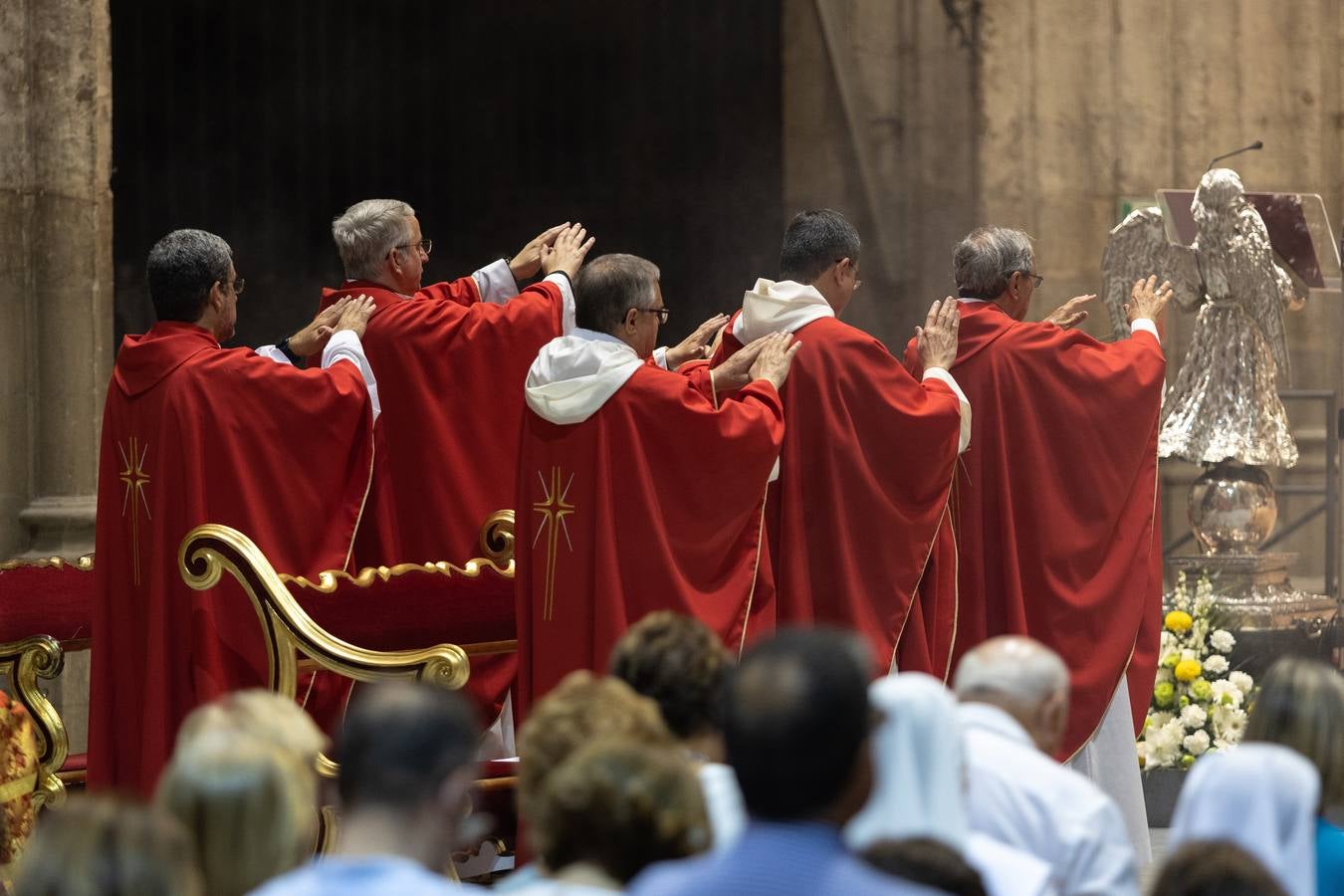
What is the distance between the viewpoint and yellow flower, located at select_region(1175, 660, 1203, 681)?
266 inches

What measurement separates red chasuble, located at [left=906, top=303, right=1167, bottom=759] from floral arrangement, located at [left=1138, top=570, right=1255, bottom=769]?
0.86 meters

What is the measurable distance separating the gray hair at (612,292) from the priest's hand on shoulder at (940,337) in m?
0.88

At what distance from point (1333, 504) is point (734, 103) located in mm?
3736

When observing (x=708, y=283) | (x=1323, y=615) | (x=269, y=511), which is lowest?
(x=1323, y=615)

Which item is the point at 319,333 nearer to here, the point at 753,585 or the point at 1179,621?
the point at 753,585

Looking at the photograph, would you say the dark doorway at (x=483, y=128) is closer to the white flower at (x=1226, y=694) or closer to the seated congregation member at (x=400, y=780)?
the white flower at (x=1226, y=694)

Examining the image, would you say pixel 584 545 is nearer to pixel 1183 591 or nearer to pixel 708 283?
pixel 1183 591

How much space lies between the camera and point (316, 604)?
5.25 m

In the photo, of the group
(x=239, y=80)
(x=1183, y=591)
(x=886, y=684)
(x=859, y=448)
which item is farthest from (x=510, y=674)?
(x=239, y=80)

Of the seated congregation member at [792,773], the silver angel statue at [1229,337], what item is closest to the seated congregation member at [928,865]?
the seated congregation member at [792,773]

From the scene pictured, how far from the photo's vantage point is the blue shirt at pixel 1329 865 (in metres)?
3.03

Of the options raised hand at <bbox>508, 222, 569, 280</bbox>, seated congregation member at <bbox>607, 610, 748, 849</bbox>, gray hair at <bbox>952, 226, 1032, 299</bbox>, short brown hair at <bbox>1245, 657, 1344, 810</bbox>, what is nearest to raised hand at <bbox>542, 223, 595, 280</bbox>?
raised hand at <bbox>508, 222, 569, 280</bbox>

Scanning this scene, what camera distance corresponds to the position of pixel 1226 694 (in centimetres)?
670

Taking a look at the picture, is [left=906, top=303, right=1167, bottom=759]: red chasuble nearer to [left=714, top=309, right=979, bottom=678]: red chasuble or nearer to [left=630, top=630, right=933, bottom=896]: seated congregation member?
[left=714, top=309, right=979, bottom=678]: red chasuble
